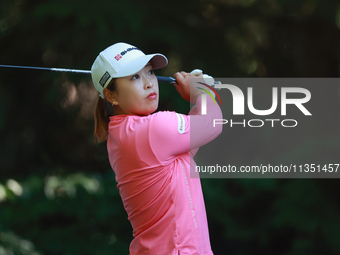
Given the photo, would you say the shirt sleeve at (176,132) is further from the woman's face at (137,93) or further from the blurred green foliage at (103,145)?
the blurred green foliage at (103,145)

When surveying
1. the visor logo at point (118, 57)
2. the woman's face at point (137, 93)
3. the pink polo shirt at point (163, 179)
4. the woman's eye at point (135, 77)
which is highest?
the visor logo at point (118, 57)

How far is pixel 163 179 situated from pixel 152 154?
0.08m

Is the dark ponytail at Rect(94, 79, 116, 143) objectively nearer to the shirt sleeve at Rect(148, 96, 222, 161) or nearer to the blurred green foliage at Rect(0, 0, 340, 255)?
the shirt sleeve at Rect(148, 96, 222, 161)

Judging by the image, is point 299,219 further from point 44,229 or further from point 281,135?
point 44,229

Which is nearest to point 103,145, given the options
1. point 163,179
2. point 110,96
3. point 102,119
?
point 102,119

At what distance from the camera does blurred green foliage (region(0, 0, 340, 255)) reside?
2.51m

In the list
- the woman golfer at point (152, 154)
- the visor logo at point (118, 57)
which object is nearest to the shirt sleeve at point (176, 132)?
the woman golfer at point (152, 154)

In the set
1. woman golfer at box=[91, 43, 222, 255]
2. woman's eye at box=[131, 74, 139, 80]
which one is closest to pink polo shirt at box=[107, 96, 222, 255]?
woman golfer at box=[91, 43, 222, 255]

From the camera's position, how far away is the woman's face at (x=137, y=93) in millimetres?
1117

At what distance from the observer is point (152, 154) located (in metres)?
1.04

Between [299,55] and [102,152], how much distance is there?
146 cm

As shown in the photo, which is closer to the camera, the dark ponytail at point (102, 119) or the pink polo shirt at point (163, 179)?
the pink polo shirt at point (163, 179)

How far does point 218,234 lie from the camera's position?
2543 millimetres

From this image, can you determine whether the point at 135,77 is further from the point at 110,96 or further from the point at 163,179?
the point at 163,179
